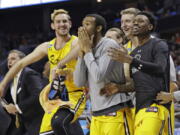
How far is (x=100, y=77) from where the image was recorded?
13.4 ft

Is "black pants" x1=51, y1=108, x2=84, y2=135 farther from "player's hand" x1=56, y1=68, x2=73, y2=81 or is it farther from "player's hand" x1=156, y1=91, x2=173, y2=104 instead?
"player's hand" x1=156, y1=91, x2=173, y2=104

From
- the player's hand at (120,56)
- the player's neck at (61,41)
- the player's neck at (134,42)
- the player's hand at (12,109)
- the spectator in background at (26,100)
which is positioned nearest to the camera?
the player's hand at (120,56)

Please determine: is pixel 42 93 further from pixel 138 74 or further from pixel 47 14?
pixel 47 14

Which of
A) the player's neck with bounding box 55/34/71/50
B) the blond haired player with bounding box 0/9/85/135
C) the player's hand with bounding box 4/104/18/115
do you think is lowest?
the player's hand with bounding box 4/104/18/115

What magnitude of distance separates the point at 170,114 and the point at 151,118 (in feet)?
1.10

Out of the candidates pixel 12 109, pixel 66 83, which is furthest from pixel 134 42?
pixel 12 109

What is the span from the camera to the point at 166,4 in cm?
1523

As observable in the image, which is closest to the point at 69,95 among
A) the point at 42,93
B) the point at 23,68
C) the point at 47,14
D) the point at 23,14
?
the point at 42,93

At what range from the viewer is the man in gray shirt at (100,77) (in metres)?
4.10

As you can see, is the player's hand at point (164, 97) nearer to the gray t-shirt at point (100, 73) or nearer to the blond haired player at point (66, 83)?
the gray t-shirt at point (100, 73)

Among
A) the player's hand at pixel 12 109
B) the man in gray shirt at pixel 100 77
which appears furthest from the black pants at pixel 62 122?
the player's hand at pixel 12 109

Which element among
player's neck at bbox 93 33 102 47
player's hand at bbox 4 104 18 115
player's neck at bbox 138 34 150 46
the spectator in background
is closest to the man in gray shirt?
player's neck at bbox 93 33 102 47

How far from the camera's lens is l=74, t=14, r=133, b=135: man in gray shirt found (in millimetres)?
4102

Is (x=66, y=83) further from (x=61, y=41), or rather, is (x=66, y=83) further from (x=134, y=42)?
(x=134, y=42)
